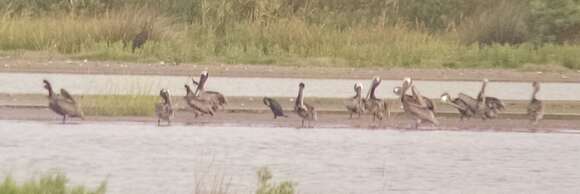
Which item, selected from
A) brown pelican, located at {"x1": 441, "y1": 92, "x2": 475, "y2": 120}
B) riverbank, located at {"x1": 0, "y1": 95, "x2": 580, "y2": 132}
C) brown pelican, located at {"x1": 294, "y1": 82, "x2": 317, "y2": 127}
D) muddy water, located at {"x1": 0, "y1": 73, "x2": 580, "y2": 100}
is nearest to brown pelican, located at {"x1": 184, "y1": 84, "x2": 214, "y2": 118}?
riverbank, located at {"x1": 0, "y1": 95, "x2": 580, "y2": 132}

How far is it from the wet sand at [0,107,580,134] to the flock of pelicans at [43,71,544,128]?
0.12m

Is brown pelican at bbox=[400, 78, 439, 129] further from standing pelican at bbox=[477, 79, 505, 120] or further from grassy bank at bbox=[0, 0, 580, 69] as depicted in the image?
grassy bank at bbox=[0, 0, 580, 69]

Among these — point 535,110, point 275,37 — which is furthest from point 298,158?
point 275,37

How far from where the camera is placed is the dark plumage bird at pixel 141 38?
3531cm

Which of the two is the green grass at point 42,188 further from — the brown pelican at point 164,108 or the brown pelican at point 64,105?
the brown pelican at point 164,108

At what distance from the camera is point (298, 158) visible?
19.1 metres

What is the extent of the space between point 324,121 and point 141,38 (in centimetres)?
1265

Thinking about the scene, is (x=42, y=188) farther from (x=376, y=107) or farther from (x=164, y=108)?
(x=376, y=107)

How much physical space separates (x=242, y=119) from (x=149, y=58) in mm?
10417

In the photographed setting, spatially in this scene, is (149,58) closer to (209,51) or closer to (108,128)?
(209,51)

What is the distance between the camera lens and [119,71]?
3145 cm

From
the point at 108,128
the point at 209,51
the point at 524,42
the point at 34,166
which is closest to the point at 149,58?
the point at 209,51

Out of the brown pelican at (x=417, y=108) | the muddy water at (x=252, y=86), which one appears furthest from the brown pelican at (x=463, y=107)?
the muddy water at (x=252, y=86)

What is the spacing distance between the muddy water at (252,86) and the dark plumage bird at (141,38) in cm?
417
